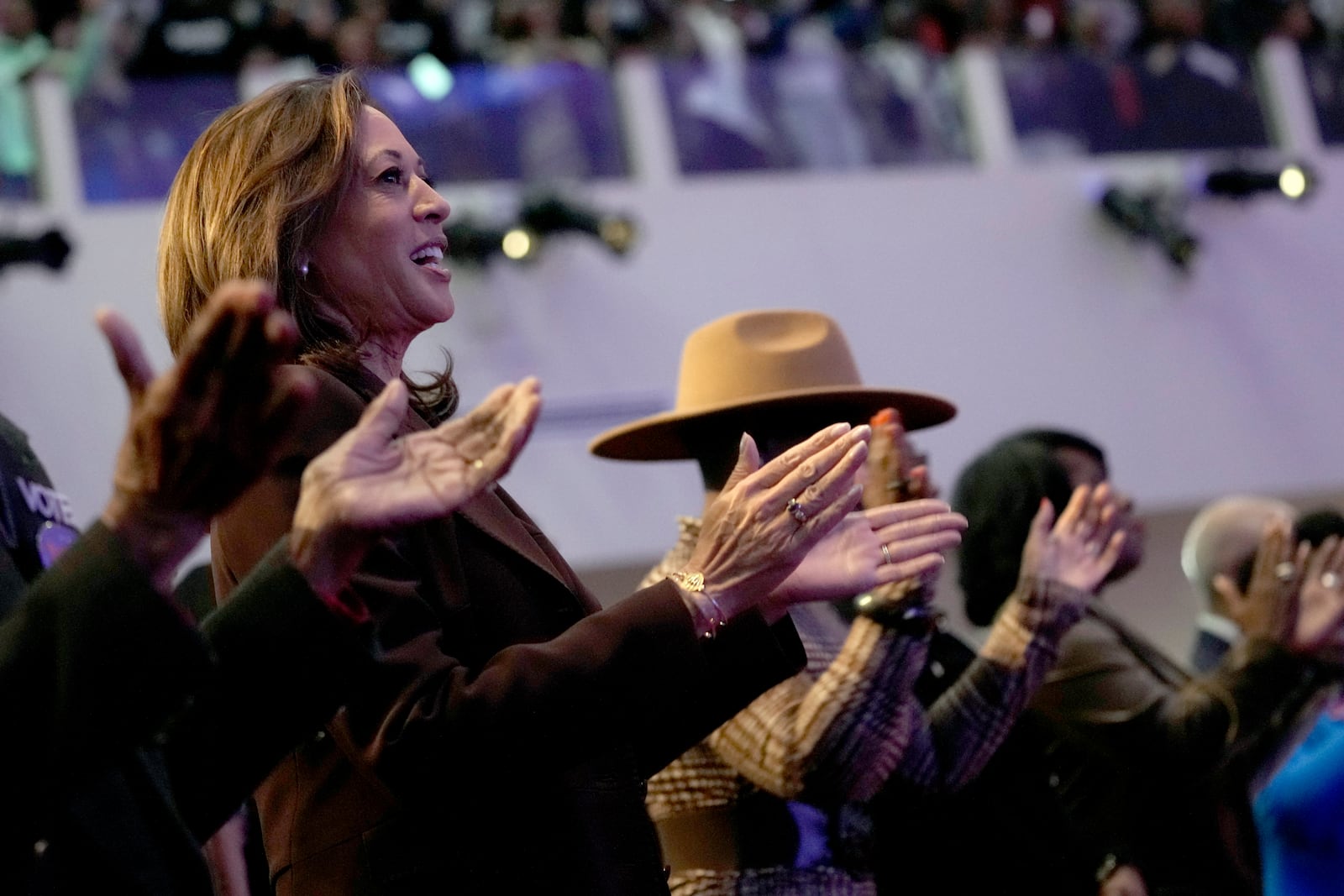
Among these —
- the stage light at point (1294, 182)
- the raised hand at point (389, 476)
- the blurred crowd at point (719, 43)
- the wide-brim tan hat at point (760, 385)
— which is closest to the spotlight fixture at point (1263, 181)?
the stage light at point (1294, 182)

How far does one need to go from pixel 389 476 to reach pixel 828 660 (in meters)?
1.06

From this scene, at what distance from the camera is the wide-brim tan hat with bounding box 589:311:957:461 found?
2.10m

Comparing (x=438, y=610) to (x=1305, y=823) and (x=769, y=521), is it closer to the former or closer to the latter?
(x=769, y=521)

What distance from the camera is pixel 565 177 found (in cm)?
627

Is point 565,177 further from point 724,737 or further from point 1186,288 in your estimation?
point 724,737

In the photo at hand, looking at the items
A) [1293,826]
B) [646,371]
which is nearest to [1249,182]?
[646,371]

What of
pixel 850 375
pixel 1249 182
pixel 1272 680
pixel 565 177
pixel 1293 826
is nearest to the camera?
pixel 850 375

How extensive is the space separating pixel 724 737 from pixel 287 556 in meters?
0.93

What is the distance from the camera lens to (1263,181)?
6898 mm

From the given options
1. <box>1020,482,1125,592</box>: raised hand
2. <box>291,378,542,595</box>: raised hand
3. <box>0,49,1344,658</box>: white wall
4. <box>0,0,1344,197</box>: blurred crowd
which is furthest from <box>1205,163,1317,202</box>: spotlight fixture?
<box>291,378,542,595</box>: raised hand

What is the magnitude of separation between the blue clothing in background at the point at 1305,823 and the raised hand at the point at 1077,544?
65cm

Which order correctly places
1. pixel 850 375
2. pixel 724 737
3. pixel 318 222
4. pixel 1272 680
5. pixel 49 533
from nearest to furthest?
pixel 49 533
pixel 318 222
pixel 724 737
pixel 850 375
pixel 1272 680

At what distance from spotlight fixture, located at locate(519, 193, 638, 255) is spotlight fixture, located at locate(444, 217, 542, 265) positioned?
0.18 ft

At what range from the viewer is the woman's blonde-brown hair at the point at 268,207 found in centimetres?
148
